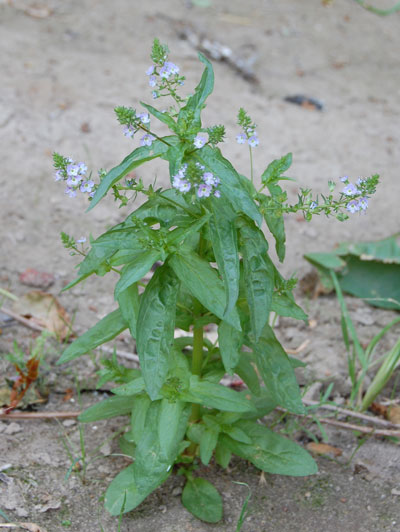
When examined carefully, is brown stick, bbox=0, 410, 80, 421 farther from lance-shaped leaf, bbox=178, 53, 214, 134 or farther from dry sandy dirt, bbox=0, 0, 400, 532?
lance-shaped leaf, bbox=178, 53, 214, 134

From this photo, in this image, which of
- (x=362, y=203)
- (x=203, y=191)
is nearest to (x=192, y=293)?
(x=203, y=191)

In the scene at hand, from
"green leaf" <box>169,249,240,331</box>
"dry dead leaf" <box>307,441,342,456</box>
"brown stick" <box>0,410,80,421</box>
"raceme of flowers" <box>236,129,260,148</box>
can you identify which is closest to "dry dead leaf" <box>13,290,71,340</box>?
"brown stick" <box>0,410,80,421</box>

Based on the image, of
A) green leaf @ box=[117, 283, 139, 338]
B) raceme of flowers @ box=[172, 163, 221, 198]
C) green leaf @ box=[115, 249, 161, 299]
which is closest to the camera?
raceme of flowers @ box=[172, 163, 221, 198]

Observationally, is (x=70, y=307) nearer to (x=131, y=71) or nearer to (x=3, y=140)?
(x=3, y=140)

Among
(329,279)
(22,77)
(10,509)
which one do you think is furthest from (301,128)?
(10,509)

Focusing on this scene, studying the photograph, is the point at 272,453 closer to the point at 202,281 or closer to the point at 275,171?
the point at 202,281

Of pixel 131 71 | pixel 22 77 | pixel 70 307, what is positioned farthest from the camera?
pixel 131 71
